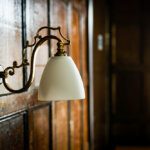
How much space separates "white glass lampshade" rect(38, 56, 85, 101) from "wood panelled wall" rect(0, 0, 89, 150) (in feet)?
0.94

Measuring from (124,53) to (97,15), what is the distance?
747mm

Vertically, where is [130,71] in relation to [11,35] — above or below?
below

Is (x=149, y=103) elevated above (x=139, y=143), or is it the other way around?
(x=149, y=103)

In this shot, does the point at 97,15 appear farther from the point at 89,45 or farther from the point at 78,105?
the point at 78,105

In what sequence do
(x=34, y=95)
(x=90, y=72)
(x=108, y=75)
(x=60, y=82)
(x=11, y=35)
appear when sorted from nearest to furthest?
1. (x=60, y=82)
2. (x=11, y=35)
3. (x=34, y=95)
4. (x=90, y=72)
5. (x=108, y=75)

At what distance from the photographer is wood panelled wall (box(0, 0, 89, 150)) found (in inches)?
56.3

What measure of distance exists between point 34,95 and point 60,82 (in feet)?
2.18

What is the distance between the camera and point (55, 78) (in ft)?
3.76

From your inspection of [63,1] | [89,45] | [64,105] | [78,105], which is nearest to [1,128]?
[64,105]

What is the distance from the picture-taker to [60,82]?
1136 mm

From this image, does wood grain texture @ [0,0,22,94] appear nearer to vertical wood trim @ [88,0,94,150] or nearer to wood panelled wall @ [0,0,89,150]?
wood panelled wall @ [0,0,89,150]

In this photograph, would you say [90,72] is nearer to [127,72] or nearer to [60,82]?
[127,72]

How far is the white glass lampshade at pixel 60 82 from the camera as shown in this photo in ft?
3.72

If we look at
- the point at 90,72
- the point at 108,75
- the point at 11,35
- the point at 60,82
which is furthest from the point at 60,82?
the point at 108,75
